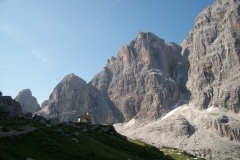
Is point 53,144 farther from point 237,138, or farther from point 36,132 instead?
point 237,138

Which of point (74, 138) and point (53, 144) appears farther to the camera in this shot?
point (74, 138)

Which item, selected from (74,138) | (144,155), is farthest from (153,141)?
(74,138)

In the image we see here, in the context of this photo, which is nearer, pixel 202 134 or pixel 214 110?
pixel 202 134

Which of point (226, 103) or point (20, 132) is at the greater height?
point (226, 103)

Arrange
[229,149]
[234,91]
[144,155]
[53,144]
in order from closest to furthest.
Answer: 1. [53,144]
2. [144,155]
3. [229,149]
4. [234,91]

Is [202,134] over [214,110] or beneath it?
beneath

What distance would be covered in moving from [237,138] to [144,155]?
137385 millimetres

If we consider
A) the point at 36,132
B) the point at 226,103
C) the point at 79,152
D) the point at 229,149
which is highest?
the point at 226,103

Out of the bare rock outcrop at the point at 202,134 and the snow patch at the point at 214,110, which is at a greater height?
the snow patch at the point at 214,110

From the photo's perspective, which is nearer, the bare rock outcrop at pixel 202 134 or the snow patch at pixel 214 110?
the bare rock outcrop at pixel 202 134

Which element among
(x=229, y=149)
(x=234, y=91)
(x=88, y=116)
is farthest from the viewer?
(x=234, y=91)

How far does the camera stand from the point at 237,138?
160m

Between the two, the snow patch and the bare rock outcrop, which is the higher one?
the snow patch

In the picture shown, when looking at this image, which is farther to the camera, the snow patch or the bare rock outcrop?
the snow patch
